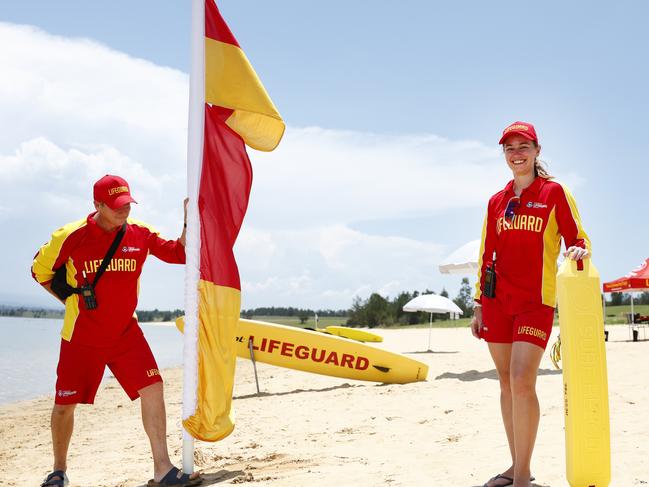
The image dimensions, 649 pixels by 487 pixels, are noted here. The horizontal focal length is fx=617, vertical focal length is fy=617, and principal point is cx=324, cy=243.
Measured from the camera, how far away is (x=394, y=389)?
336 inches

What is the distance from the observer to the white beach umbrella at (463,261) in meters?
13.5

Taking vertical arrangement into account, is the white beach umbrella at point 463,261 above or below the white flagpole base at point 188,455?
above

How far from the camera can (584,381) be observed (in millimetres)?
3143

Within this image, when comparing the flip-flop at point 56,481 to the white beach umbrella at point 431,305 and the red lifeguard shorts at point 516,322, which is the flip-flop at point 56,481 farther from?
the white beach umbrella at point 431,305

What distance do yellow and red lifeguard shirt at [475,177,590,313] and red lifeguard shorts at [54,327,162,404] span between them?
2.37 m

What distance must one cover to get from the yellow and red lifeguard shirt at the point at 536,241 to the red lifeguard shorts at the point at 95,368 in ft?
7.78

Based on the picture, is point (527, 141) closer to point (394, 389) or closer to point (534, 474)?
point (534, 474)

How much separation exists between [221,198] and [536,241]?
6.87 ft

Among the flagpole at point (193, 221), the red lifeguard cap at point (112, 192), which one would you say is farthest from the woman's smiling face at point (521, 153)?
the red lifeguard cap at point (112, 192)

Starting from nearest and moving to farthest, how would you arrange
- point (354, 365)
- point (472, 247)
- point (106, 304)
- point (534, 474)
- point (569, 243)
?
point (569, 243), point (534, 474), point (106, 304), point (354, 365), point (472, 247)

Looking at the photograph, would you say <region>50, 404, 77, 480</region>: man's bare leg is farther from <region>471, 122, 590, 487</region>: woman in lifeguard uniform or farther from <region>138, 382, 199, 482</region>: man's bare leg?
<region>471, 122, 590, 487</region>: woman in lifeguard uniform

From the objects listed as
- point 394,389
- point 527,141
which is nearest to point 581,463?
point 527,141

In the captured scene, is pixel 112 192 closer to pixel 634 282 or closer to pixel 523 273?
pixel 523 273

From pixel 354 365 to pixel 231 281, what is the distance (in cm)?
582
